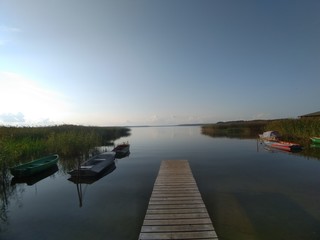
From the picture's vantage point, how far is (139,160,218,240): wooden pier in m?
5.55

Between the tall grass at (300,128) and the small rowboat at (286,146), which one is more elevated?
the tall grass at (300,128)

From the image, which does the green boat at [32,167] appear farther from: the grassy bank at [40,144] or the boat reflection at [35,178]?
the grassy bank at [40,144]

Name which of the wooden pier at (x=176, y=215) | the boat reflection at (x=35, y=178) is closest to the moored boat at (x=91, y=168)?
the boat reflection at (x=35, y=178)

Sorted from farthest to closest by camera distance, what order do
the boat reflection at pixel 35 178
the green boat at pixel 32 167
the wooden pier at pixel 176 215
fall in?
the boat reflection at pixel 35 178, the green boat at pixel 32 167, the wooden pier at pixel 176 215

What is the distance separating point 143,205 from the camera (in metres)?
9.62

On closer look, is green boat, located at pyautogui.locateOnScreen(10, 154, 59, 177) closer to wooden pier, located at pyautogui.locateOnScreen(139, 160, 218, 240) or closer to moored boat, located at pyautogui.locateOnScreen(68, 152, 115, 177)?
moored boat, located at pyautogui.locateOnScreen(68, 152, 115, 177)

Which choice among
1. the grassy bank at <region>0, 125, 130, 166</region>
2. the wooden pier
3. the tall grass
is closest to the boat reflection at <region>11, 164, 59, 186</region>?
the grassy bank at <region>0, 125, 130, 166</region>

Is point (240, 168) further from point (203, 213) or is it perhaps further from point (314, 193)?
point (203, 213)

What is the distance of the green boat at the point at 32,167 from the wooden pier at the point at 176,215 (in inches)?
337

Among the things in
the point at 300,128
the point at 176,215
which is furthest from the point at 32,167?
the point at 300,128

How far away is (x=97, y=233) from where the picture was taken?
23.8 feet

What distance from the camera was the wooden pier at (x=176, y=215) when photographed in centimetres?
555

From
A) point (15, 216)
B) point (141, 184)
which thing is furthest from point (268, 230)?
point (15, 216)

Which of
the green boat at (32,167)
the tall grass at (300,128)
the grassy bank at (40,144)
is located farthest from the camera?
the tall grass at (300,128)
